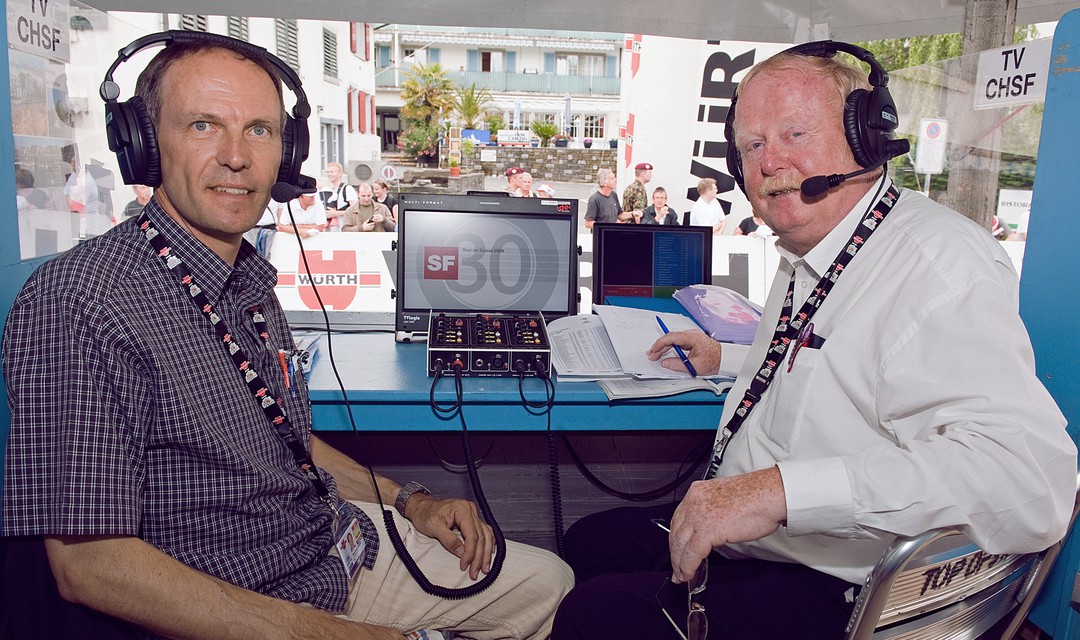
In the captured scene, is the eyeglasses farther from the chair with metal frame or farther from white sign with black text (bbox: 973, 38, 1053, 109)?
white sign with black text (bbox: 973, 38, 1053, 109)

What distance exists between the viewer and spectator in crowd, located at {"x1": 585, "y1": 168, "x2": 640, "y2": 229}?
14.7ft

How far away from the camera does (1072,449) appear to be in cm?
87

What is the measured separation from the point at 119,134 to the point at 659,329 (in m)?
1.29

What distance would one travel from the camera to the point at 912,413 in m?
0.98

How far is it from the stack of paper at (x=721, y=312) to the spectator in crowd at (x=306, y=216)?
10.2 feet

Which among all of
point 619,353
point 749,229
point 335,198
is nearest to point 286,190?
point 619,353

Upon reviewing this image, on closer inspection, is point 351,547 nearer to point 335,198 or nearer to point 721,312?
point 721,312

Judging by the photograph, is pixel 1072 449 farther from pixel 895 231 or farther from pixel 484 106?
pixel 484 106

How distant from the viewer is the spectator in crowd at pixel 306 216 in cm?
452

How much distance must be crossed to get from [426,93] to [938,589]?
22.1 ft

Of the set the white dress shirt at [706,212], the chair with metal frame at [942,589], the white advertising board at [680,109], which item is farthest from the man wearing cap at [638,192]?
the chair with metal frame at [942,589]

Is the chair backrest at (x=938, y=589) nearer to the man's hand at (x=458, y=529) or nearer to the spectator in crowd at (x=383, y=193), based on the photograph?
the man's hand at (x=458, y=529)

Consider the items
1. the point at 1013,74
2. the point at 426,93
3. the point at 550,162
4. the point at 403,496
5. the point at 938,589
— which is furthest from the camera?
the point at 426,93

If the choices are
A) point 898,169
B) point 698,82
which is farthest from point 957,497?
point 898,169
